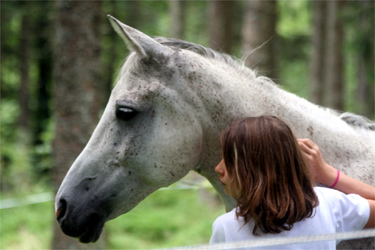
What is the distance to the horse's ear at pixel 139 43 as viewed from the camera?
7.17 feet

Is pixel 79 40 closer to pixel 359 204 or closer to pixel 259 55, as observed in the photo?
pixel 259 55

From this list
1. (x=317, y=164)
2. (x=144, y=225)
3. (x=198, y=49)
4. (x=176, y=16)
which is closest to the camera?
(x=317, y=164)

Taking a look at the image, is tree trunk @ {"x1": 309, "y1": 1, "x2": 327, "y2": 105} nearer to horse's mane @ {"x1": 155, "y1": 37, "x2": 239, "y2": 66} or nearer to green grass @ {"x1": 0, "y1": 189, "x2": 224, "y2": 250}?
green grass @ {"x1": 0, "y1": 189, "x2": 224, "y2": 250}

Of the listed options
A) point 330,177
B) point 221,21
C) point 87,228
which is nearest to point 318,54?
point 221,21

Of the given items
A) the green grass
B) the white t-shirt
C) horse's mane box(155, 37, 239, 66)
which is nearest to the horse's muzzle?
the white t-shirt

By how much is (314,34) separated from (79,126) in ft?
26.2

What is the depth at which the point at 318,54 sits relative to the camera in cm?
1116

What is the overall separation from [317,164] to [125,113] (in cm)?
98

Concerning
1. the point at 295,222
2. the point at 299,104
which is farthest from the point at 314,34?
the point at 295,222

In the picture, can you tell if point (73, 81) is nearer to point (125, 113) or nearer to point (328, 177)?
point (125, 113)

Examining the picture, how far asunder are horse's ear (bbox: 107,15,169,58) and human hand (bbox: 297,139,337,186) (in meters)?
0.86

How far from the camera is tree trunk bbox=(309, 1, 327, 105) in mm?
10602

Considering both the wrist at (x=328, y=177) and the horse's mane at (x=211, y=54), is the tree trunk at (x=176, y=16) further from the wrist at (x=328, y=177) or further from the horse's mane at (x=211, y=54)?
the wrist at (x=328, y=177)

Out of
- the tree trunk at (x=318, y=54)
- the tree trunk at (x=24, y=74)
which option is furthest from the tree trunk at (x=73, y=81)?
the tree trunk at (x=24, y=74)
